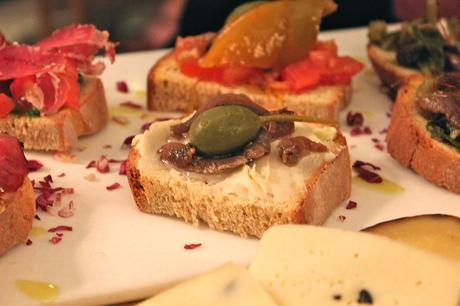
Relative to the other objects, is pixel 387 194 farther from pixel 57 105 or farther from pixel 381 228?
pixel 57 105

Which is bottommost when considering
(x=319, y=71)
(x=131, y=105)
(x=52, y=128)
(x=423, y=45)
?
(x=131, y=105)

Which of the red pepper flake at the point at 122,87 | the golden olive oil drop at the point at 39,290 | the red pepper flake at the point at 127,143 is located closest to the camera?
the golden olive oil drop at the point at 39,290

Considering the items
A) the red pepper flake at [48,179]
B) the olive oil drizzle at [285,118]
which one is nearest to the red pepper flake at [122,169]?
the red pepper flake at [48,179]

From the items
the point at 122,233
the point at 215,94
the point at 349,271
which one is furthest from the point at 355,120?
the point at 349,271

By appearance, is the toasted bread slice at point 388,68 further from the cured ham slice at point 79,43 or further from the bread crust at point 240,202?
the cured ham slice at point 79,43

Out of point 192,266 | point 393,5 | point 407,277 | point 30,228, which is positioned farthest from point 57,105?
point 393,5

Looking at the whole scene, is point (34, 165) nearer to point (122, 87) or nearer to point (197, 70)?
point (122, 87)

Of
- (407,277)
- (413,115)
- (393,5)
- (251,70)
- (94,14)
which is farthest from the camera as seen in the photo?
(94,14)
